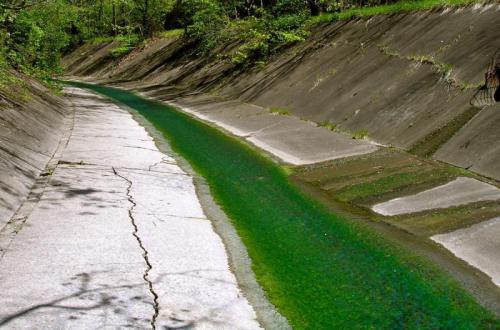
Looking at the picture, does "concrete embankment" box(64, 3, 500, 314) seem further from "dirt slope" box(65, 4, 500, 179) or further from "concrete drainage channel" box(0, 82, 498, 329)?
"concrete drainage channel" box(0, 82, 498, 329)

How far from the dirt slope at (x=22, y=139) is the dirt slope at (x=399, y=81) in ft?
27.8

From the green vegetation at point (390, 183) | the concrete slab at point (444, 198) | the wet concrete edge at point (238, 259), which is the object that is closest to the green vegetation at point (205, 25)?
the wet concrete edge at point (238, 259)

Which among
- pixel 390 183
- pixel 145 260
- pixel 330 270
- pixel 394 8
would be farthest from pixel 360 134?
pixel 145 260

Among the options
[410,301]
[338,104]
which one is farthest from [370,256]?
[338,104]

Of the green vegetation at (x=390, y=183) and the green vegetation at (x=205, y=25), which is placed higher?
the green vegetation at (x=205, y=25)

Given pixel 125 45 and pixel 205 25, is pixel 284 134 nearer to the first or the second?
pixel 205 25

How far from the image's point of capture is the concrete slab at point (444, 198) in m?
9.68

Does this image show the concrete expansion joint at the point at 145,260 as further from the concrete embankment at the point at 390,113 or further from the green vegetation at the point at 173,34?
the green vegetation at the point at 173,34

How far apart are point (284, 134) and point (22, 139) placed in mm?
7914

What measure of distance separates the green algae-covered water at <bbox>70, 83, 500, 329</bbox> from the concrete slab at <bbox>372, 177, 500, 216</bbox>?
96 centimetres

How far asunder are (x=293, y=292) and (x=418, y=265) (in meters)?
1.99

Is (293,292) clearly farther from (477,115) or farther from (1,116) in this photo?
(1,116)

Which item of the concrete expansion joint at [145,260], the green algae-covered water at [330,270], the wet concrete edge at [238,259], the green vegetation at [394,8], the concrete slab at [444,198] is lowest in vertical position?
the green algae-covered water at [330,270]

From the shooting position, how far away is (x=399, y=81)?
1725 cm
